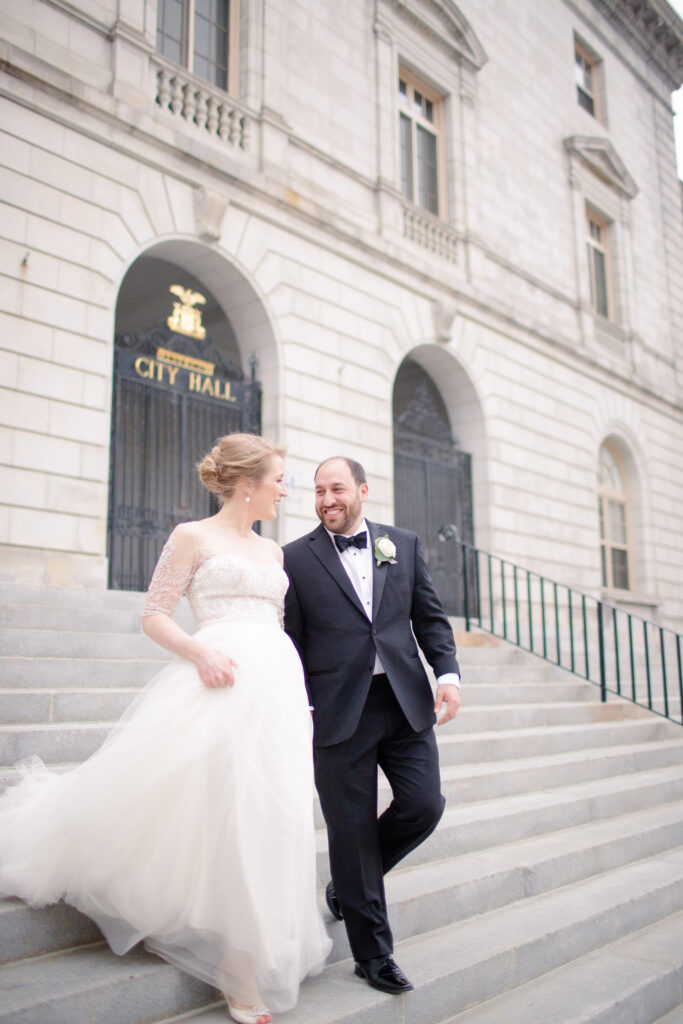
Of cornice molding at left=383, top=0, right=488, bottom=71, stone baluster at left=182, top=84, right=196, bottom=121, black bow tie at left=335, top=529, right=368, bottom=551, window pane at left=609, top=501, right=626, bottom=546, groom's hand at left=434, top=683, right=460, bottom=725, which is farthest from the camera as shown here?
window pane at left=609, top=501, right=626, bottom=546

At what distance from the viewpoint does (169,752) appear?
10.0 ft

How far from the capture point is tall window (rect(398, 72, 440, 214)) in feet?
46.5

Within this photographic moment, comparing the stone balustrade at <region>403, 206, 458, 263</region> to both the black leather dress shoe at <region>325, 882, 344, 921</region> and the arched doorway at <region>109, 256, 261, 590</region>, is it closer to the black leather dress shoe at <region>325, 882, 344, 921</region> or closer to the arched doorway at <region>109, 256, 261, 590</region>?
the arched doorway at <region>109, 256, 261, 590</region>

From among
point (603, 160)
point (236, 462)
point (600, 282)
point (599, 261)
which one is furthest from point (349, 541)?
point (603, 160)

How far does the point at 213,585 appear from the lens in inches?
132

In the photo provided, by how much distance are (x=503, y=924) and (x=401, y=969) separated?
34.5 inches

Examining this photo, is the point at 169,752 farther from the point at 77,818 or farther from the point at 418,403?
the point at 418,403

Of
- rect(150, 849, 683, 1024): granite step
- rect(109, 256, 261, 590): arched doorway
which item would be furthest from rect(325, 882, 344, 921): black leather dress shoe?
rect(109, 256, 261, 590): arched doorway

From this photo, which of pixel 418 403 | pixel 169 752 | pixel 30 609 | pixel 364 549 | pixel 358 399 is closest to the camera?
pixel 169 752

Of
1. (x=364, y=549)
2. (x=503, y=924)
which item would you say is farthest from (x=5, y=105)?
→ (x=503, y=924)

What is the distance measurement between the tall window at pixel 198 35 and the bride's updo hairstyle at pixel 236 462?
356 inches

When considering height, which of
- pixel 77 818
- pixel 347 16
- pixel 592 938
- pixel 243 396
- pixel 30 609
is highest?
pixel 347 16

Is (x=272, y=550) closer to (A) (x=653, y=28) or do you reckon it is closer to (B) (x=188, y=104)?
(B) (x=188, y=104)

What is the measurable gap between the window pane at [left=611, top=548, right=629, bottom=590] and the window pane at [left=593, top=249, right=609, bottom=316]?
509 cm
